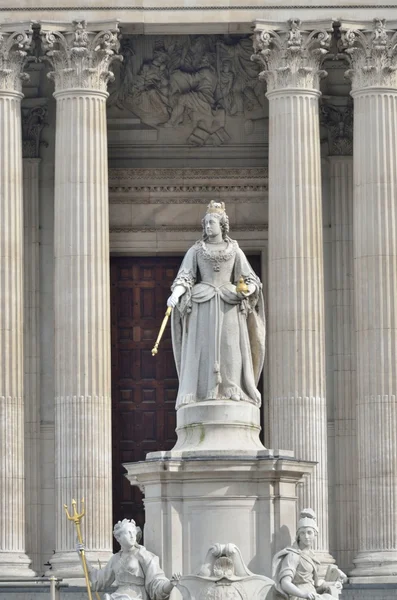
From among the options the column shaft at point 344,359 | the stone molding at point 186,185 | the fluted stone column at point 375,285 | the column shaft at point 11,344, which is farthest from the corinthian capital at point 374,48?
the column shaft at point 11,344

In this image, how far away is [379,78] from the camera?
62625mm

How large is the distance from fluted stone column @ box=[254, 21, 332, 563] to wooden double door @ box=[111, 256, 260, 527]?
6.80 metres

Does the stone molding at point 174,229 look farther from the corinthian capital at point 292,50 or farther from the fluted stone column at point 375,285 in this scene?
the corinthian capital at point 292,50

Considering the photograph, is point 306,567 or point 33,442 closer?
point 306,567

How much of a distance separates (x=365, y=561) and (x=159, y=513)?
72.7 feet

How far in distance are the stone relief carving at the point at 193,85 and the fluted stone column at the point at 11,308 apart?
232 inches

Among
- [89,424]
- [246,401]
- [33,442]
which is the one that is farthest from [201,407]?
[33,442]

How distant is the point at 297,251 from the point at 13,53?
29.1ft

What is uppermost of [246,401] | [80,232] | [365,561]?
[80,232]

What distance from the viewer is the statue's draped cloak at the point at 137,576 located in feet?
125

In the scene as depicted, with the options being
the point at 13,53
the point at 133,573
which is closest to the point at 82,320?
the point at 13,53

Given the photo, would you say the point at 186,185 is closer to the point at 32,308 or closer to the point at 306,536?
the point at 32,308

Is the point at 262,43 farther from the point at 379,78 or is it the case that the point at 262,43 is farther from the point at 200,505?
the point at 200,505

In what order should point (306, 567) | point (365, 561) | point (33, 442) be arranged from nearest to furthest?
point (306, 567) → point (365, 561) → point (33, 442)
